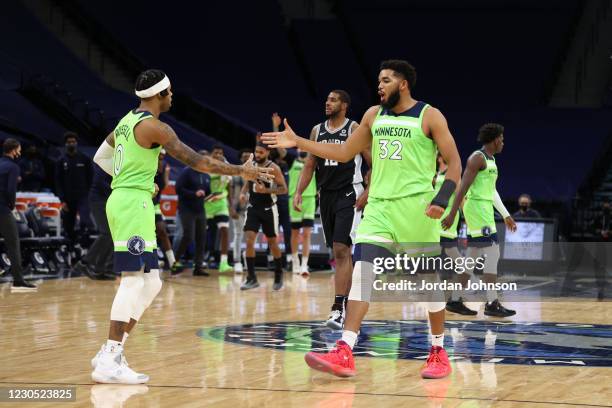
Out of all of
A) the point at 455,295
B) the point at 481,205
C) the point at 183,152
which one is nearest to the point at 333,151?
the point at 183,152

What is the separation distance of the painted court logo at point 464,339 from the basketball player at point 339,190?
0.53 m

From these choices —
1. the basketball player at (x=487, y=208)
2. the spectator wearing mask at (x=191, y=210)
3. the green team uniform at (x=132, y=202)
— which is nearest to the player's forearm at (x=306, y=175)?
the basketball player at (x=487, y=208)

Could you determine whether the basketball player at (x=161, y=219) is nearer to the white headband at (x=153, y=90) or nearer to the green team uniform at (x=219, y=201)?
the green team uniform at (x=219, y=201)

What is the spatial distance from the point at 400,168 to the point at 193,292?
272 inches

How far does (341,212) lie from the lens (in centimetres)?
880

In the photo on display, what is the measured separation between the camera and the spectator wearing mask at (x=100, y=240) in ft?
44.8

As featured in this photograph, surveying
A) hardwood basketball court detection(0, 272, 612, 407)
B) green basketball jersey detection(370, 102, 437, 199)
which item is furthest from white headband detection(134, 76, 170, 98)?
hardwood basketball court detection(0, 272, 612, 407)

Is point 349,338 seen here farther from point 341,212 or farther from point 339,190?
point 339,190

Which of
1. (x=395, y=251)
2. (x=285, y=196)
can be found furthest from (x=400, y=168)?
(x=285, y=196)

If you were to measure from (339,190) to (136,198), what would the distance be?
3.19m

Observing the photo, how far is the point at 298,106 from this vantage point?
2881 centimetres

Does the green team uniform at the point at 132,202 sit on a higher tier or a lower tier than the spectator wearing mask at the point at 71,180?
lower

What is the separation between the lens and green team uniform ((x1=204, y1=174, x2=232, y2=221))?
16891 millimetres

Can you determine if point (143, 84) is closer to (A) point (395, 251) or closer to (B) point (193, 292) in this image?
(A) point (395, 251)
